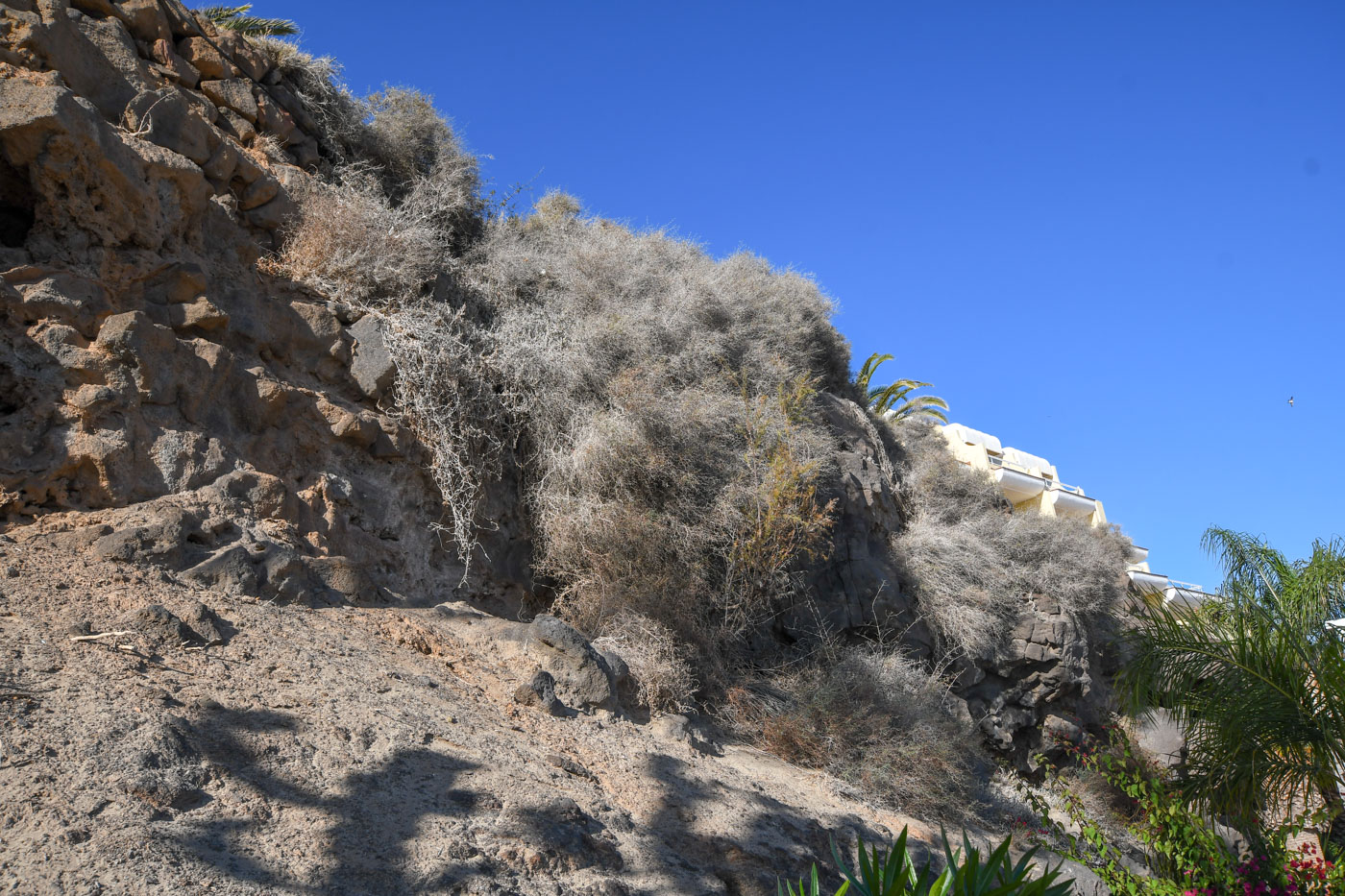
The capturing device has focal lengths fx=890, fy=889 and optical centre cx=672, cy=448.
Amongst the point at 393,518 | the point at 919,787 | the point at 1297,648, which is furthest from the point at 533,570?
the point at 1297,648

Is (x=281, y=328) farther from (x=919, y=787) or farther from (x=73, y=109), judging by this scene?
(x=919, y=787)

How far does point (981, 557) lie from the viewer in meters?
13.1

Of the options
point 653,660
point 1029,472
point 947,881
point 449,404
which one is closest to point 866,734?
point 653,660

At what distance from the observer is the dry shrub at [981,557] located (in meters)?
11.9

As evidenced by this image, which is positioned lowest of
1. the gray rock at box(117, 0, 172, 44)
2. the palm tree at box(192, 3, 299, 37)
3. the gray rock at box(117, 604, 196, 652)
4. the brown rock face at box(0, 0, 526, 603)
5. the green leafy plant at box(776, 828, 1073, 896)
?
the gray rock at box(117, 604, 196, 652)

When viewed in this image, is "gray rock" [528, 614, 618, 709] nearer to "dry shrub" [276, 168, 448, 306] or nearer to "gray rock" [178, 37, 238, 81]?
"dry shrub" [276, 168, 448, 306]

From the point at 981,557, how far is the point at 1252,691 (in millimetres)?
5545

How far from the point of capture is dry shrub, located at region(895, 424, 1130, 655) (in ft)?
39.1

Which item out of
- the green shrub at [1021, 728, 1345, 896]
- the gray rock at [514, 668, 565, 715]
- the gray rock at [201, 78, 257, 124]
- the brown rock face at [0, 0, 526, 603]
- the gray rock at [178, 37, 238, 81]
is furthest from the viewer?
the gray rock at [201, 78, 257, 124]

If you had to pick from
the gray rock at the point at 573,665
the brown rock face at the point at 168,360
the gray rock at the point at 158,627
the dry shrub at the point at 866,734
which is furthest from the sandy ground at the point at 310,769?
the dry shrub at the point at 866,734

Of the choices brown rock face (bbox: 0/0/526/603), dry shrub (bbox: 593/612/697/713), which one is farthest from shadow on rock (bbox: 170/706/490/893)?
dry shrub (bbox: 593/612/697/713)

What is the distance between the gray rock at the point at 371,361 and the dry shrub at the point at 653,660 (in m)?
2.81

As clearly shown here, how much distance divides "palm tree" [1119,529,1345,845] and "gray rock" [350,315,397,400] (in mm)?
7576

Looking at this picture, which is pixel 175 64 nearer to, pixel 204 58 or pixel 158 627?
pixel 204 58
